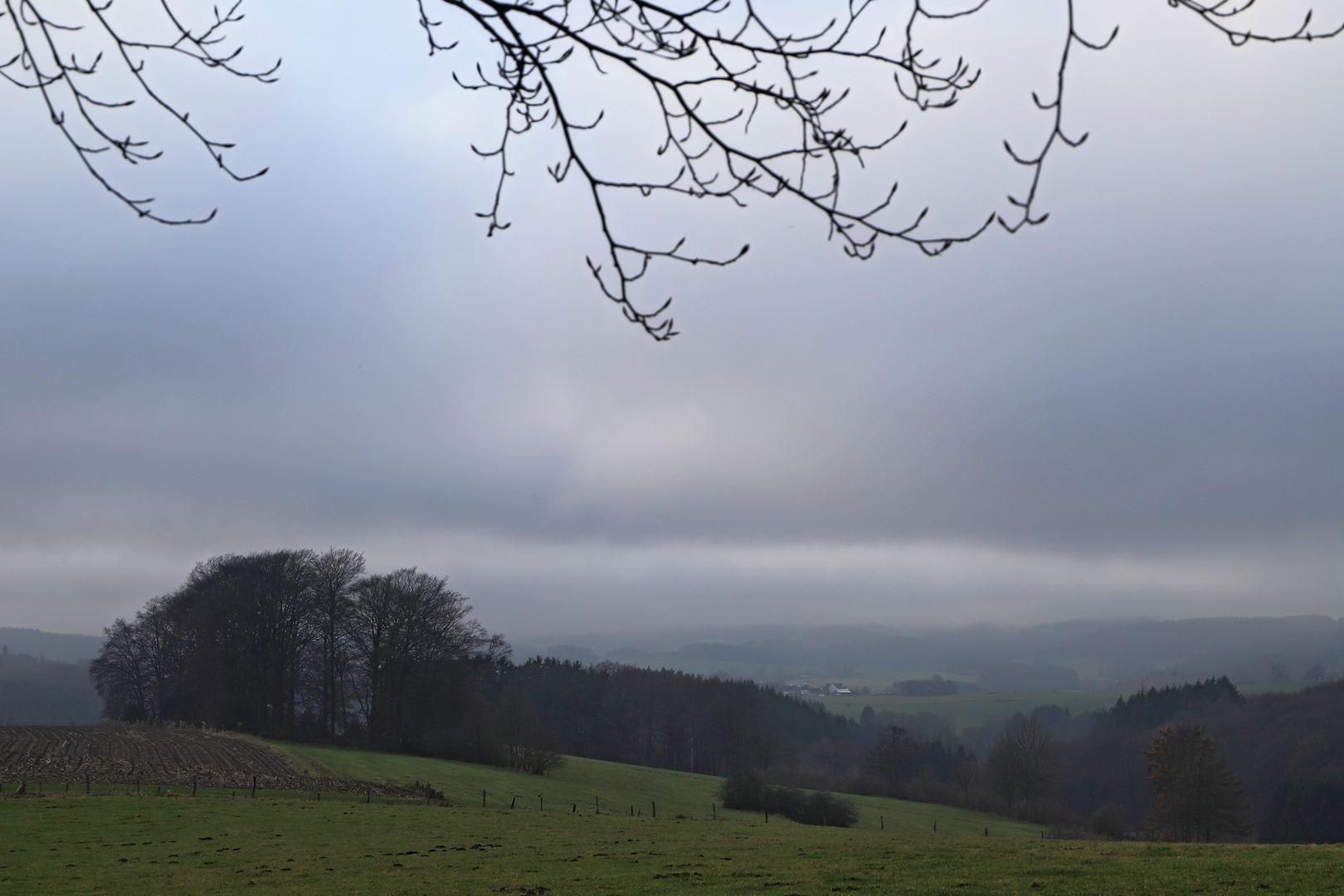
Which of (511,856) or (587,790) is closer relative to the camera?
(511,856)

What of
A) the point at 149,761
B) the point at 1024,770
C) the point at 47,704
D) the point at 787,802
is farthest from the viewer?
the point at 47,704

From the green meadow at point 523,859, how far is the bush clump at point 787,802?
1558cm

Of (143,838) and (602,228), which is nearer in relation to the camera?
(602,228)

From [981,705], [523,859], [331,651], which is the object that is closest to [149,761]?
[331,651]

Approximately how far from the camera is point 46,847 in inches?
825

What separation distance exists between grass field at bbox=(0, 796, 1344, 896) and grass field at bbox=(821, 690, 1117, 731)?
135 metres

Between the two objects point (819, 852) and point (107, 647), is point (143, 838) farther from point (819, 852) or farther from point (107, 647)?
point (107, 647)

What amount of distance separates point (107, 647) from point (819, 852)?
224ft

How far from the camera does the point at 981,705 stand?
170 metres

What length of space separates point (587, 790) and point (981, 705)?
141 m

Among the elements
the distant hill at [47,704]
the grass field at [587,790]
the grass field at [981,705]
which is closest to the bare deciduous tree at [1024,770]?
the grass field at [587,790]

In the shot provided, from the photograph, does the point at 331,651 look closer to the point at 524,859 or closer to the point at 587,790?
the point at 587,790

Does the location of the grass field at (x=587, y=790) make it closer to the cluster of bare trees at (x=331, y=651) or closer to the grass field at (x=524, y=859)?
the cluster of bare trees at (x=331, y=651)

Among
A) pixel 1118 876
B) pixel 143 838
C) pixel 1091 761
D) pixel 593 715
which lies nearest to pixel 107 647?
pixel 593 715
